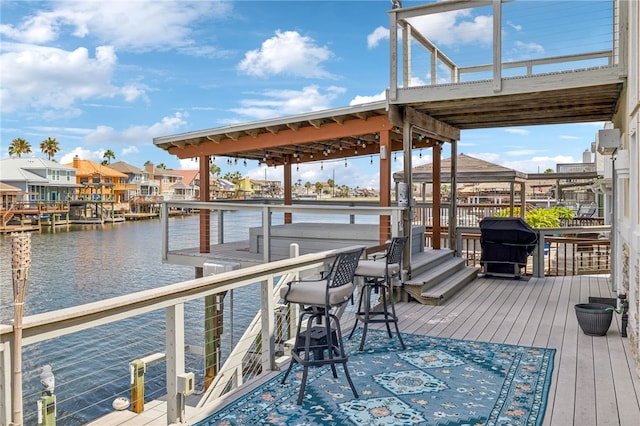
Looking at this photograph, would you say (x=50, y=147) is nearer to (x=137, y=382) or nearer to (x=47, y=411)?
(x=137, y=382)

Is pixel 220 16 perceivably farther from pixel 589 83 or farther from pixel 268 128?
pixel 589 83

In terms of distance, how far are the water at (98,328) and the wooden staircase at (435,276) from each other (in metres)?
2.97

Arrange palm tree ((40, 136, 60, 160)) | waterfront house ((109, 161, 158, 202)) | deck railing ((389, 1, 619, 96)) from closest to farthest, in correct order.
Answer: deck railing ((389, 1, 619, 96))
palm tree ((40, 136, 60, 160))
waterfront house ((109, 161, 158, 202))

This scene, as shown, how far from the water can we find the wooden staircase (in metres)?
2.97

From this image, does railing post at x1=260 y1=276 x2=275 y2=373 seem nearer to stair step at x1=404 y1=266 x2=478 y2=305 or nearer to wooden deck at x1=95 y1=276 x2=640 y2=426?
wooden deck at x1=95 y1=276 x2=640 y2=426

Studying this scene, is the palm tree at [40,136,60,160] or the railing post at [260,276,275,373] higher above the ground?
the palm tree at [40,136,60,160]

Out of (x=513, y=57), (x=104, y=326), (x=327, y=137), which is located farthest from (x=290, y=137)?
(x=104, y=326)

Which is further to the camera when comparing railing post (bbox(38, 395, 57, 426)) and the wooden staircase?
the wooden staircase

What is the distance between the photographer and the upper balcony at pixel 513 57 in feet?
19.8

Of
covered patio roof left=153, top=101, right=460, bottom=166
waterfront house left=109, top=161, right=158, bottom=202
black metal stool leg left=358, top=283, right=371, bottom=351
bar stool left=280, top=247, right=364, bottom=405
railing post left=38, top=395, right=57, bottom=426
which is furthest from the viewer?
waterfront house left=109, top=161, right=158, bottom=202

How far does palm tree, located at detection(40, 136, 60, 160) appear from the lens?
6017 centimetres

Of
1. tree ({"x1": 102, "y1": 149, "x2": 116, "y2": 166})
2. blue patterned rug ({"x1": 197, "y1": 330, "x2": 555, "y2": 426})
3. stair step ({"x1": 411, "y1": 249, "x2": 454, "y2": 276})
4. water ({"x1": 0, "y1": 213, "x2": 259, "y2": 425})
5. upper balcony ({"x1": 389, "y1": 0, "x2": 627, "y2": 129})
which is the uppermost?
tree ({"x1": 102, "y1": 149, "x2": 116, "y2": 166})

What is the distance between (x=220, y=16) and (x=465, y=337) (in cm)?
2794

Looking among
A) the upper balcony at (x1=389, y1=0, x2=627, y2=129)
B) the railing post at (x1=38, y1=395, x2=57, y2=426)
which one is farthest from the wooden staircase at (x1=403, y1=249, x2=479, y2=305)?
the railing post at (x1=38, y1=395, x2=57, y2=426)
